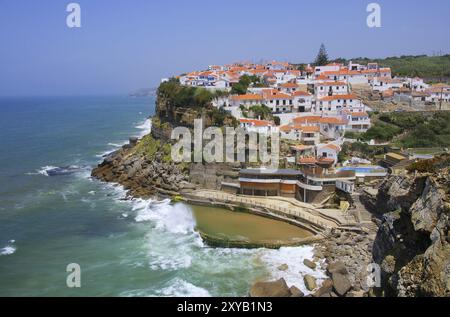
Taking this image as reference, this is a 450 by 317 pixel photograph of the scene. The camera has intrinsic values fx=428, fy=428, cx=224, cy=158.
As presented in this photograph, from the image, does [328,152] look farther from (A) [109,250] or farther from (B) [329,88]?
(A) [109,250]

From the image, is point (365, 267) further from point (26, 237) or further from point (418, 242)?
point (26, 237)

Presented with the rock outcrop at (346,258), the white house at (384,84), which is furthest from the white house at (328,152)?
the white house at (384,84)

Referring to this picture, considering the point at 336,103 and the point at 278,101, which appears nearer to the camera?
the point at 278,101

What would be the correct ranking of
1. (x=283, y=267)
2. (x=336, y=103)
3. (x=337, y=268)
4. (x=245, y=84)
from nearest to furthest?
(x=337, y=268) < (x=283, y=267) < (x=336, y=103) < (x=245, y=84)

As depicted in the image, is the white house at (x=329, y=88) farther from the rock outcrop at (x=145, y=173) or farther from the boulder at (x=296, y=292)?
the boulder at (x=296, y=292)

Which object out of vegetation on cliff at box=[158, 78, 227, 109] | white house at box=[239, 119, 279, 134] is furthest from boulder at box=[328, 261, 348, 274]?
vegetation on cliff at box=[158, 78, 227, 109]

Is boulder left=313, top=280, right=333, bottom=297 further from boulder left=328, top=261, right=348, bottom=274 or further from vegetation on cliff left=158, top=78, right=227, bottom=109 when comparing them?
vegetation on cliff left=158, top=78, right=227, bottom=109

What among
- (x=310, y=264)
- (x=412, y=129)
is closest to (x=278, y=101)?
(x=412, y=129)
